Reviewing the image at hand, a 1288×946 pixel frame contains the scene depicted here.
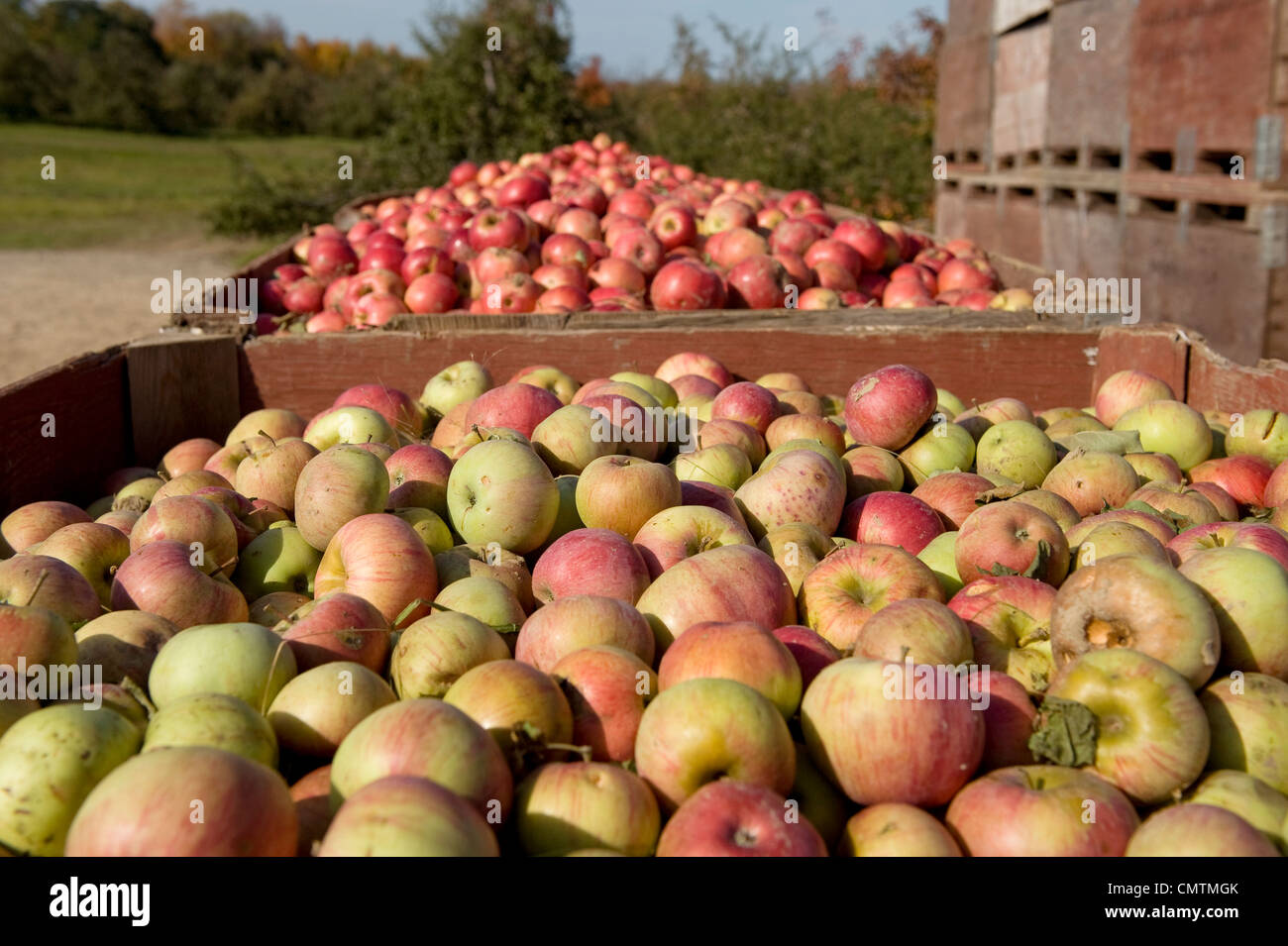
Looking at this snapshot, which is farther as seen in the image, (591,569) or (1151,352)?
(1151,352)

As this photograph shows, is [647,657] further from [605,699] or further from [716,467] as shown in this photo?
[716,467]

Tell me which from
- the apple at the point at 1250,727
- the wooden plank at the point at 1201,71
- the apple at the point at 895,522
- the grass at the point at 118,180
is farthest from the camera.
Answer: the grass at the point at 118,180

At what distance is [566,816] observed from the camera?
4.87ft

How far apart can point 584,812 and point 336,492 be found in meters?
1.19

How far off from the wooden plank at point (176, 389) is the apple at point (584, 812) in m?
2.64

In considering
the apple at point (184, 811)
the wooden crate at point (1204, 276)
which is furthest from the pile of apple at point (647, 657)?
the wooden crate at point (1204, 276)

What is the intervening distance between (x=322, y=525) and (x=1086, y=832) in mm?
Result: 1700

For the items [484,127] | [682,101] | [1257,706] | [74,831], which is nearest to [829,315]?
[1257,706]

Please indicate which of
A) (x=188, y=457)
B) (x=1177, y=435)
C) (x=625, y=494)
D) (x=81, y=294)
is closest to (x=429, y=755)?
(x=625, y=494)

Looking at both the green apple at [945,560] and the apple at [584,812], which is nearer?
the apple at [584,812]

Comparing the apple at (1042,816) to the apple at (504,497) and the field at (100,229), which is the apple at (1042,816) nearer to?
the apple at (504,497)

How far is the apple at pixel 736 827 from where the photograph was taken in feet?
4.56

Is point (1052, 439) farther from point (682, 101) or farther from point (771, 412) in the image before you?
point (682, 101)

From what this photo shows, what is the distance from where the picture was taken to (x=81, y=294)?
14070 mm
